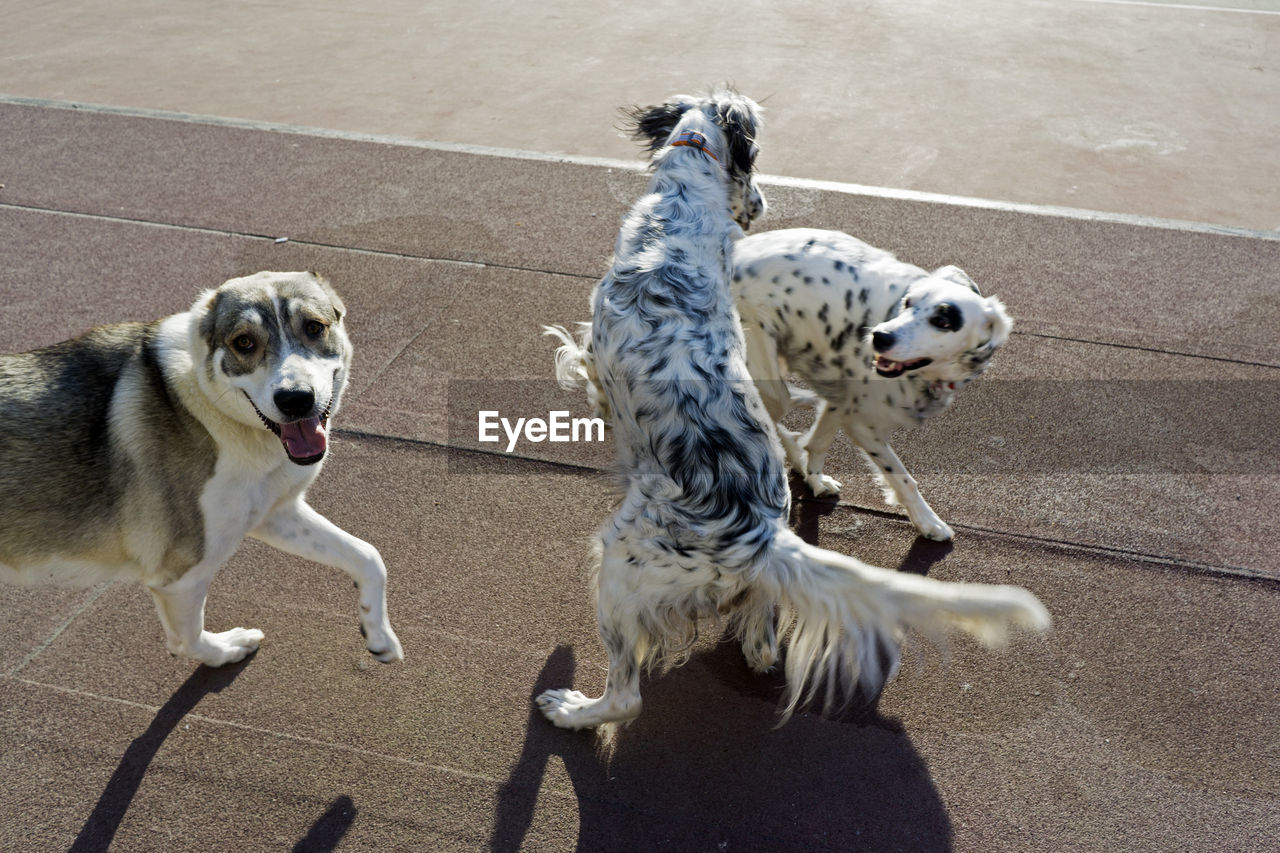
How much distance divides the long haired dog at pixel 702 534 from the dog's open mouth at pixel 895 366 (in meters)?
0.65

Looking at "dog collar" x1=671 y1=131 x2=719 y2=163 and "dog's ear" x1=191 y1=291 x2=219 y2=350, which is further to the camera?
"dog collar" x1=671 y1=131 x2=719 y2=163

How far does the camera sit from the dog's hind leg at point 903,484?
4.32 meters

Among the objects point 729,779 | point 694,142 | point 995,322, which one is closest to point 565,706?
point 729,779

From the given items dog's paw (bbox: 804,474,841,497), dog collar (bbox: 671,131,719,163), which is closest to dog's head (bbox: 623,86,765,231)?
dog collar (bbox: 671,131,719,163)

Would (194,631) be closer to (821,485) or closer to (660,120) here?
(821,485)

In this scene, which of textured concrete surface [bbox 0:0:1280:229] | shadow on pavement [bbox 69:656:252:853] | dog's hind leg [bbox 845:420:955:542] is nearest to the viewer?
shadow on pavement [bbox 69:656:252:853]

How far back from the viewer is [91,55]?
33.8 feet

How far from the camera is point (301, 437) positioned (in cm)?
307

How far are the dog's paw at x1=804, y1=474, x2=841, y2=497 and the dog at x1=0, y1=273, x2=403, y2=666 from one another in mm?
2246

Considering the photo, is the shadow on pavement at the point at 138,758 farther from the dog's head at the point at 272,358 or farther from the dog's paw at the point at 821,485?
the dog's paw at the point at 821,485

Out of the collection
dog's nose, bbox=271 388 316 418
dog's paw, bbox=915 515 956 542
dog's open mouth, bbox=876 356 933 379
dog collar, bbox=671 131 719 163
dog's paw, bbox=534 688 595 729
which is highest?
dog collar, bbox=671 131 719 163

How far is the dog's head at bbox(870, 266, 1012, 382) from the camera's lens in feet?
12.3

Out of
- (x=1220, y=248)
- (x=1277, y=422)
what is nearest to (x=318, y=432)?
(x=1277, y=422)

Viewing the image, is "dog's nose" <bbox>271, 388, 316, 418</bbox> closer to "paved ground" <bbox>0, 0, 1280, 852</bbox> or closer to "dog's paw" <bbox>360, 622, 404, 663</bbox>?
"dog's paw" <bbox>360, 622, 404, 663</bbox>
